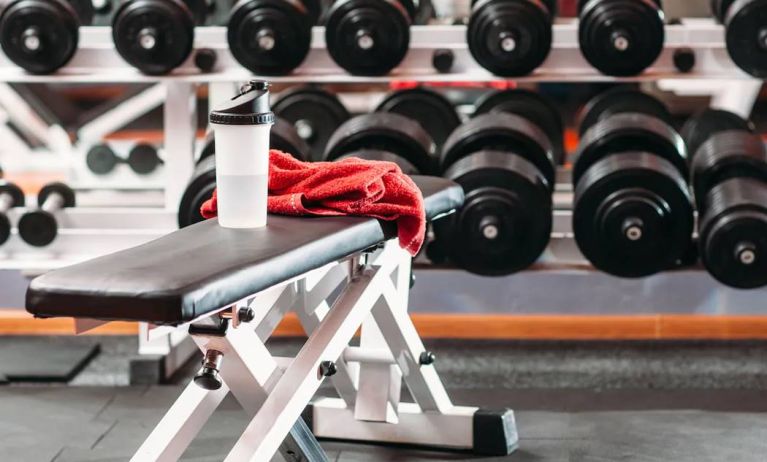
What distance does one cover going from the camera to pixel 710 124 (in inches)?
145

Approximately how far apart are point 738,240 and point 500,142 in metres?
0.65

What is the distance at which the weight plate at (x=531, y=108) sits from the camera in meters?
3.91

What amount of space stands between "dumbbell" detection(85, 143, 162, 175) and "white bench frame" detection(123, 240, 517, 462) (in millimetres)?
Answer: 1910

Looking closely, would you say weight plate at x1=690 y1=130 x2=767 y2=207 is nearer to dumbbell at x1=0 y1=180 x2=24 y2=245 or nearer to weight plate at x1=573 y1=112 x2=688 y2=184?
weight plate at x1=573 y1=112 x2=688 y2=184

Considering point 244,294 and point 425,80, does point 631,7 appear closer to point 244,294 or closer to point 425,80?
point 425,80

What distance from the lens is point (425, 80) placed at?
318 cm

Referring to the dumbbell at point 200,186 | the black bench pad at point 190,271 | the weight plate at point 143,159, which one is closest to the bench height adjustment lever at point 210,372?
the black bench pad at point 190,271

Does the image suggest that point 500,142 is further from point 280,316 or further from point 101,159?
point 101,159

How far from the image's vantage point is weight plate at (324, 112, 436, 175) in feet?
10.2

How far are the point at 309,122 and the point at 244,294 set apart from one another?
8.17 ft

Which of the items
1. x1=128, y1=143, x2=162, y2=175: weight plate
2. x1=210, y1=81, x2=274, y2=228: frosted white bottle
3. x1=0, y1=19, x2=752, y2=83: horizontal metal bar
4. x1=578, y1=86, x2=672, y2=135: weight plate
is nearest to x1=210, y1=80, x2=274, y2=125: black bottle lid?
x1=210, y1=81, x2=274, y2=228: frosted white bottle

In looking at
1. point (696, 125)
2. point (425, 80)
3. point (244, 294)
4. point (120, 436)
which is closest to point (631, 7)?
point (425, 80)

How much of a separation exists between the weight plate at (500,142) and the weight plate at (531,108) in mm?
707

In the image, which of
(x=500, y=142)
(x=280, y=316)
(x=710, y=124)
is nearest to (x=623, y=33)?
(x=500, y=142)
